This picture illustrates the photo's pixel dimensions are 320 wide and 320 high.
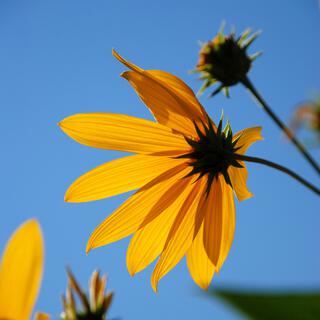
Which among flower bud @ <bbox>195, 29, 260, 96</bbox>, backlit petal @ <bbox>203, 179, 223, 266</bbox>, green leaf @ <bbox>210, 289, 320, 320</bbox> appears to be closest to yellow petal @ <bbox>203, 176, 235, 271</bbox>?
backlit petal @ <bbox>203, 179, 223, 266</bbox>

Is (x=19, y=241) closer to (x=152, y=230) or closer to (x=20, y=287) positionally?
(x=20, y=287)

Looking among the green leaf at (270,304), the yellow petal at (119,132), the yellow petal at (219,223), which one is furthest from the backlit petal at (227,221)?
the green leaf at (270,304)

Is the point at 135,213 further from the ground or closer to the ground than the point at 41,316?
further from the ground

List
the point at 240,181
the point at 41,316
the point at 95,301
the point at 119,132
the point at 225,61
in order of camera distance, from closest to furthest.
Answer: the point at 41,316, the point at 95,301, the point at 119,132, the point at 240,181, the point at 225,61

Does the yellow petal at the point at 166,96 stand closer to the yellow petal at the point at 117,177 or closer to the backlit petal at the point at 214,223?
the yellow petal at the point at 117,177

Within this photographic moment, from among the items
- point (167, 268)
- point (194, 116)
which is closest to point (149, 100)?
point (194, 116)

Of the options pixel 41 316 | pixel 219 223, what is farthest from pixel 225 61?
pixel 41 316

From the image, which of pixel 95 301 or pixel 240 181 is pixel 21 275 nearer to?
pixel 95 301
